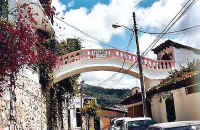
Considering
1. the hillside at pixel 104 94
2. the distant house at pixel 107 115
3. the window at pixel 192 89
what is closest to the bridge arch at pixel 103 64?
the window at pixel 192 89

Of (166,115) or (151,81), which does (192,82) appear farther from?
(151,81)

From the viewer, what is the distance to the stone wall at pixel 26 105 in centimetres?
916

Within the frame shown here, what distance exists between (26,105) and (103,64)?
10058 mm

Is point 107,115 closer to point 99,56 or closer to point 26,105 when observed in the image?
point 99,56

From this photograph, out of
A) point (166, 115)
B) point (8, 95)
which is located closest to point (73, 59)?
point (166, 115)

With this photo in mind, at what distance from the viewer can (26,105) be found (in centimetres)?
1262

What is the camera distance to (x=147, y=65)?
23.0 meters

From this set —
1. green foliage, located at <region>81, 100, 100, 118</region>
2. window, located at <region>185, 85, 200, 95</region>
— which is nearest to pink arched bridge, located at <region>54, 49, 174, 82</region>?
window, located at <region>185, 85, 200, 95</region>

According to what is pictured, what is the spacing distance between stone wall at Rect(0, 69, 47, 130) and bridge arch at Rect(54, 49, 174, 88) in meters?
3.87

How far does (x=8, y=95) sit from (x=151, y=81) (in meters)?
15.4

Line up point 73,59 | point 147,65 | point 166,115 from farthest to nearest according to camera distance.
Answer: point 147,65 < point 73,59 < point 166,115

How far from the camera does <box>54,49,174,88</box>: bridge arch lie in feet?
69.4

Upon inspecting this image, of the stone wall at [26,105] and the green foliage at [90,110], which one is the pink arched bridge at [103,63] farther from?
the green foliage at [90,110]

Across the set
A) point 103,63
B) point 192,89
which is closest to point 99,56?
point 103,63
